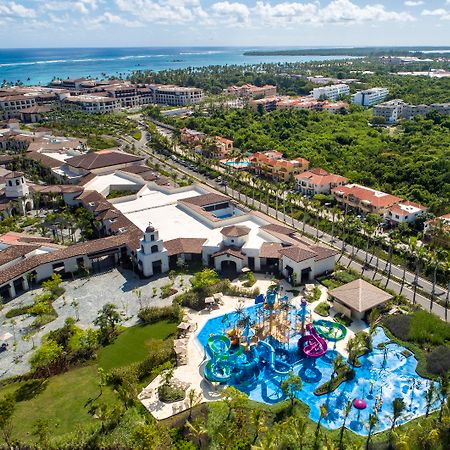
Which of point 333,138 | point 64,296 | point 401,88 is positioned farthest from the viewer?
point 401,88

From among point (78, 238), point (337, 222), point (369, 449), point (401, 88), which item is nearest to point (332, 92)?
point (401, 88)

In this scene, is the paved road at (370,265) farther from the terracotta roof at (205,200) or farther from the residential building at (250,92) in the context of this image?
the residential building at (250,92)

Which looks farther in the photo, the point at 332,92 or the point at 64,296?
the point at 332,92

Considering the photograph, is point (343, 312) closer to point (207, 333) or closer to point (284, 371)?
point (284, 371)

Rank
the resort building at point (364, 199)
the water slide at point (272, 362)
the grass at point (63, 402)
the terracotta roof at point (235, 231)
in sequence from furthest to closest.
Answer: the resort building at point (364, 199), the terracotta roof at point (235, 231), the water slide at point (272, 362), the grass at point (63, 402)

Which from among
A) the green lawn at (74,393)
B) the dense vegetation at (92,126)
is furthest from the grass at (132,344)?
the dense vegetation at (92,126)

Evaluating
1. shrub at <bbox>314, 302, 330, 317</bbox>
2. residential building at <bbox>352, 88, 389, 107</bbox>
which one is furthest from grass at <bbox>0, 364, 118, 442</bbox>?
residential building at <bbox>352, 88, 389, 107</bbox>
